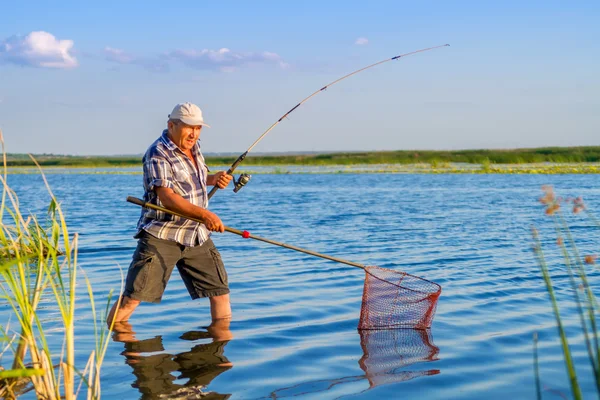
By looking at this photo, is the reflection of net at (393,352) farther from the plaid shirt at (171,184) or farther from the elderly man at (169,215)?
the plaid shirt at (171,184)

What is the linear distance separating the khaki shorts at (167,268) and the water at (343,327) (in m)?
0.45

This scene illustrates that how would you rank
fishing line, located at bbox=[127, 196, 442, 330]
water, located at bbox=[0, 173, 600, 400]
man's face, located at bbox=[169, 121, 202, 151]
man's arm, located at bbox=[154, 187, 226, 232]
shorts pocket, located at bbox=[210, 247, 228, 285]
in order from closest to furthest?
water, located at bbox=[0, 173, 600, 400], man's arm, located at bbox=[154, 187, 226, 232], man's face, located at bbox=[169, 121, 202, 151], shorts pocket, located at bbox=[210, 247, 228, 285], fishing line, located at bbox=[127, 196, 442, 330]

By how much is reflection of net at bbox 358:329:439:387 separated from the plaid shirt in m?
1.56

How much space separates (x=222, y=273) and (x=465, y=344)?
194cm

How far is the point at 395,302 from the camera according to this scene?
20.2 feet

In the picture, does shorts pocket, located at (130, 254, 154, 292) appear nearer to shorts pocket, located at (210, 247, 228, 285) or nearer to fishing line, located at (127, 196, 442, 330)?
shorts pocket, located at (210, 247, 228, 285)

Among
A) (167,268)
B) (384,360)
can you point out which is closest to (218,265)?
(167,268)

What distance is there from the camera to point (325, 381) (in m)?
4.77

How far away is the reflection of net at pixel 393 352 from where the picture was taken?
4926mm

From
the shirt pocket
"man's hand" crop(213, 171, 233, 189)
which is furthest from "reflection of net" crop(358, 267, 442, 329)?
the shirt pocket

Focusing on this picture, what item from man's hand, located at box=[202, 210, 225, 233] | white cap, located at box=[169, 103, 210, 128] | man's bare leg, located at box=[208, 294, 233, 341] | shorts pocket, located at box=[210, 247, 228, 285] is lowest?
man's bare leg, located at box=[208, 294, 233, 341]

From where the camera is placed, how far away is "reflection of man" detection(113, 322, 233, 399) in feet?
14.9

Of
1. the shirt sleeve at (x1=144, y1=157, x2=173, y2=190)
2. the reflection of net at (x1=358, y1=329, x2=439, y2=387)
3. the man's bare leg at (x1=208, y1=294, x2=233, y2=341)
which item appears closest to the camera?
the reflection of net at (x1=358, y1=329, x2=439, y2=387)

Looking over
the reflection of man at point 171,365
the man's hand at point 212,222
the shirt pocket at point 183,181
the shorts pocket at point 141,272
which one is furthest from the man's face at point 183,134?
the reflection of man at point 171,365
